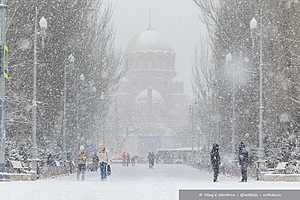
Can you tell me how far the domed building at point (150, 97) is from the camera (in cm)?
13025

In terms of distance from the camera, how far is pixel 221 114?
1986 inches

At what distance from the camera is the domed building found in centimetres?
13025

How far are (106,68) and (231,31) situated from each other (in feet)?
56.0

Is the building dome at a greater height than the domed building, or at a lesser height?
greater

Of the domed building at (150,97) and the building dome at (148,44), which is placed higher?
the building dome at (148,44)

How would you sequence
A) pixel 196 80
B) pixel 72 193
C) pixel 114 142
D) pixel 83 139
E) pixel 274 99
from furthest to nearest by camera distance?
1. pixel 114 142
2. pixel 196 80
3. pixel 83 139
4. pixel 274 99
5. pixel 72 193

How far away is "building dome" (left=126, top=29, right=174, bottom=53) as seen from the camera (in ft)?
472

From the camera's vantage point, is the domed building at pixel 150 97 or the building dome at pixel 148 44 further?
the building dome at pixel 148 44

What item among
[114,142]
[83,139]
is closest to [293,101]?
[83,139]

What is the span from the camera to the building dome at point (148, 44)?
5659 inches

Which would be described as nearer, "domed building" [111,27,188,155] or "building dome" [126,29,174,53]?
"domed building" [111,27,188,155]

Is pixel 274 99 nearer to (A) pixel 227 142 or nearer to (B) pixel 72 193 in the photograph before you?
(A) pixel 227 142

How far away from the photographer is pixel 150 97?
13462 cm

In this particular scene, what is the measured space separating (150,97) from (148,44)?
45.9 feet
